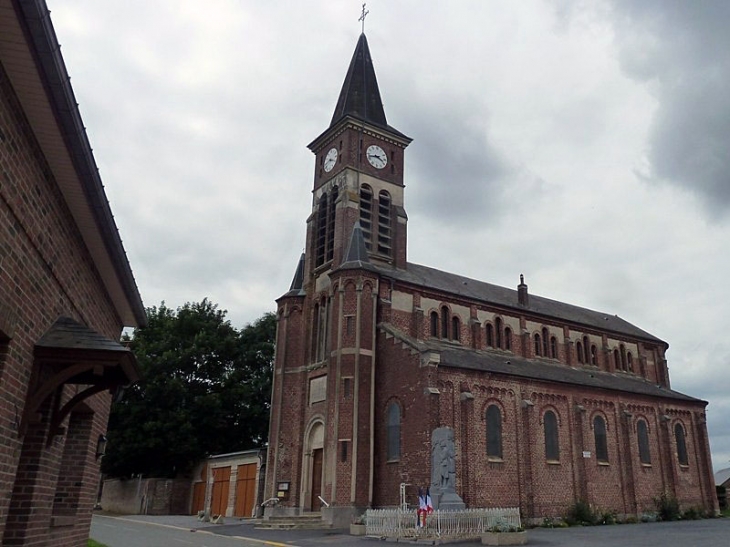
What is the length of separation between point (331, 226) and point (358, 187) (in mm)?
2838

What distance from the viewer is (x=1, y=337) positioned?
6.09 m

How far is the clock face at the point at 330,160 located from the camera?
39.5 meters

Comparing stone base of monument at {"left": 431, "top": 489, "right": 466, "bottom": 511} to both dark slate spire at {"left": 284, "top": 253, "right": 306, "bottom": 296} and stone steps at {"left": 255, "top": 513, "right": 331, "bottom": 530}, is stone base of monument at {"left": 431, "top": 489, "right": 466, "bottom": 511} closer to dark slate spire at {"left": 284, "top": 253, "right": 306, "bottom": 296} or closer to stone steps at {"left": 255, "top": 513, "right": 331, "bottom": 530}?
stone steps at {"left": 255, "top": 513, "right": 331, "bottom": 530}

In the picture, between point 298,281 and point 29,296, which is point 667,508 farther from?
point 29,296

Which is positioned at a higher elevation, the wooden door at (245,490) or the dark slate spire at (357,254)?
the dark slate spire at (357,254)

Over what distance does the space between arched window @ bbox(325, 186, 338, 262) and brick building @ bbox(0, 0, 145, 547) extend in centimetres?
2649

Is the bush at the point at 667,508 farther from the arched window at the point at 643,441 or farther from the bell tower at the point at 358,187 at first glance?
the bell tower at the point at 358,187

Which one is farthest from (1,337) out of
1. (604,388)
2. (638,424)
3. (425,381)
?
(638,424)

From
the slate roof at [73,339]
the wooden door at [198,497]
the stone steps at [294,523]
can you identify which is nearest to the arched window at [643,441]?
the stone steps at [294,523]

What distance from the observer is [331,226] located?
37.5 metres

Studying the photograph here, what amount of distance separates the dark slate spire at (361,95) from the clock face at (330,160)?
1.83 meters

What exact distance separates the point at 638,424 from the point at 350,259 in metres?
19.4

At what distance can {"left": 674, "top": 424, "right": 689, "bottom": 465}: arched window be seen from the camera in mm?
37812

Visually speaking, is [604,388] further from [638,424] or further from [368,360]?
[368,360]
